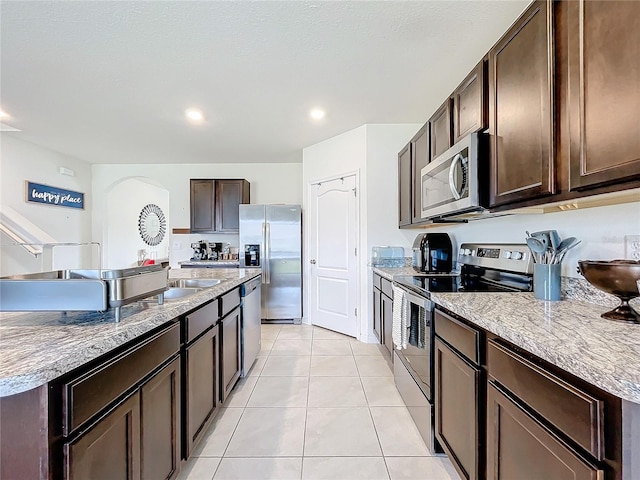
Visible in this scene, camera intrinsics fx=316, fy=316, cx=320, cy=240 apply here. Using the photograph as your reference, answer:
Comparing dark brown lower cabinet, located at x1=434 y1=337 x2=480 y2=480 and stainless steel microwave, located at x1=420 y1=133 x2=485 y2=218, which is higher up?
stainless steel microwave, located at x1=420 y1=133 x2=485 y2=218

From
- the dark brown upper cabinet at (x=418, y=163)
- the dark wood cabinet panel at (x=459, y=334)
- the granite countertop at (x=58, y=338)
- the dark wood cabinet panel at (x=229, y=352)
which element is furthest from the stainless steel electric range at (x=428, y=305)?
the granite countertop at (x=58, y=338)

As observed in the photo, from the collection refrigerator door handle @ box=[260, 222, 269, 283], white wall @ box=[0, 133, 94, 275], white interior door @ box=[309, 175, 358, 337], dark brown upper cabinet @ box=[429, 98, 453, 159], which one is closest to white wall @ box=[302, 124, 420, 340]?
white interior door @ box=[309, 175, 358, 337]

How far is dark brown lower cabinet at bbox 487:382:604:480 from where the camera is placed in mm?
772

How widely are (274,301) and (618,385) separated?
4113mm

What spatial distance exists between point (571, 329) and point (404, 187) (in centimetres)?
251

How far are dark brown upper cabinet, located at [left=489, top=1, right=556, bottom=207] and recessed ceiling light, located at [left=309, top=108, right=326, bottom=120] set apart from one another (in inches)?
73.1

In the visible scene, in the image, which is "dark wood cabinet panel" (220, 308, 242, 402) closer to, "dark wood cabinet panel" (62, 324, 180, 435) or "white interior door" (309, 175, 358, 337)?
"dark wood cabinet panel" (62, 324, 180, 435)

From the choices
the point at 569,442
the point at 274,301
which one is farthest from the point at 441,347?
the point at 274,301

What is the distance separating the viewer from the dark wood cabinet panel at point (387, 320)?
2.72 m

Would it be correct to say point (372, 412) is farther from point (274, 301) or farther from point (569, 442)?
point (274, 301)

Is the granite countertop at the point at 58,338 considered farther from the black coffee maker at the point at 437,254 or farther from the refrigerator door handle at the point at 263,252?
the refrigerator door handle at the point at 263,252

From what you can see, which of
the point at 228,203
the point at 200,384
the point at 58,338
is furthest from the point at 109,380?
the point at 228,203

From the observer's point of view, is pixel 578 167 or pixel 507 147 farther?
pixel 507 147

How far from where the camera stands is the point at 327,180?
Result: 4.15 meters
